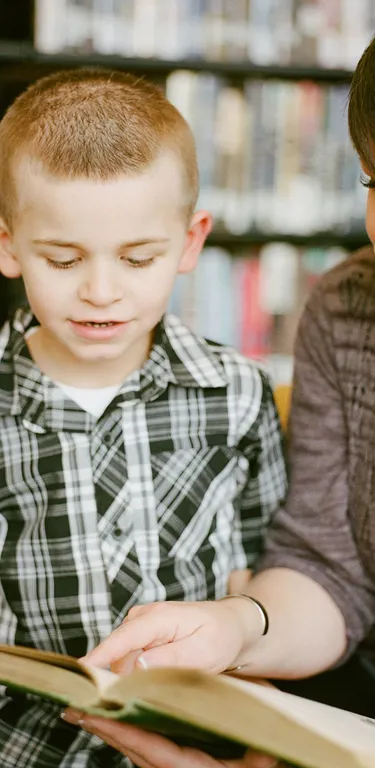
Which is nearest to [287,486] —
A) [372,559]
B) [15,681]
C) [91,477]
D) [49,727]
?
[372,559]

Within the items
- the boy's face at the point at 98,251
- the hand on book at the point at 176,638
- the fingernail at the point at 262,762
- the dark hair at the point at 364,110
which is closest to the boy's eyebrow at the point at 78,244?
the boy's face at the point at 98,251

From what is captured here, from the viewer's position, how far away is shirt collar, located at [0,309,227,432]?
1003mm

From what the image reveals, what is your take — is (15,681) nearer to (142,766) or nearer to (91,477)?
(142,766)

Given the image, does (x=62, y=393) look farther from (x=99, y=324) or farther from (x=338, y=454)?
(x=338, y=454)

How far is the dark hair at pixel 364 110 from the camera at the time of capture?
0.82 meters

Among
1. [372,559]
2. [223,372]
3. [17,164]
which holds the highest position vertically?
[17,164]

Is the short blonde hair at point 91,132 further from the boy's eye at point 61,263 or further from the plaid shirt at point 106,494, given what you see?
the plaid shirt at point 106,494

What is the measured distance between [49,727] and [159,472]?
299 millimetres

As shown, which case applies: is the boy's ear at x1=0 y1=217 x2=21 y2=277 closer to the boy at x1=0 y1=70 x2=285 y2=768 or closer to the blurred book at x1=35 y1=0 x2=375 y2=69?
the boy at x1=0 y1=70 x2=285 y2=768

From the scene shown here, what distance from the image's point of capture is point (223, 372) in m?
1.07

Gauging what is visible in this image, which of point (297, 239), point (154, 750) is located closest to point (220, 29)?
point (297, 239)

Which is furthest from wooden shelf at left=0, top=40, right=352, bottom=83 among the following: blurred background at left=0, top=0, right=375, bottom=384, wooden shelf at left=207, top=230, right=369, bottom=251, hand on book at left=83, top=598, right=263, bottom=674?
hand on book at left=83, top=598, right=263, bottom=674

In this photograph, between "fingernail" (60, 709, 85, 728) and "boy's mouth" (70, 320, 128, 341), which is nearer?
"fingernail" (60, 709, 85, 728)

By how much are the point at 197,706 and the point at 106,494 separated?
Result: 453 millimetres
